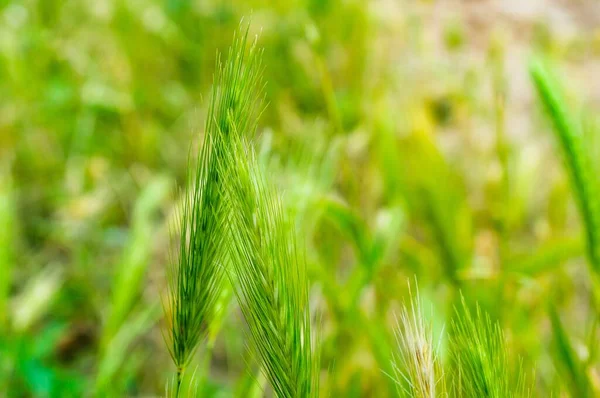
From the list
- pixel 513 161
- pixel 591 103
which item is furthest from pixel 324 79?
pixel 591 103

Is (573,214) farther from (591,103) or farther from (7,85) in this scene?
(7,85)

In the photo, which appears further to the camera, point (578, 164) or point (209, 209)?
point (578, 164)

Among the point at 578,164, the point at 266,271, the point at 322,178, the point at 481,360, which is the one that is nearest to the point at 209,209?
the point at 266,271

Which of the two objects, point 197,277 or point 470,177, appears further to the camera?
point 470,177

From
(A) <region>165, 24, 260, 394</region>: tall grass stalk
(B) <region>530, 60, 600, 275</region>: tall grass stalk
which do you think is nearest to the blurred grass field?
(B) <region>530, 60, 600, 275</region>: tall grass stalk

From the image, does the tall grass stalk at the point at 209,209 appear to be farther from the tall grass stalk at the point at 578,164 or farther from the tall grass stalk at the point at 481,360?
the tall grass stalk at the point at 578,164

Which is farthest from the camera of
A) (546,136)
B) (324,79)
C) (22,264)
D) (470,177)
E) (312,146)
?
(546,136)

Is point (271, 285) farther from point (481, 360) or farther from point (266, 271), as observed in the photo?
point (481, 360)

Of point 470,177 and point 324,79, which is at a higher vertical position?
point 324,79

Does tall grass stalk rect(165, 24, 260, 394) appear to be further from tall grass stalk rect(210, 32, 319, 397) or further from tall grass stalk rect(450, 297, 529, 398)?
tall grass stalk rect(450, 297, 529, 398)
